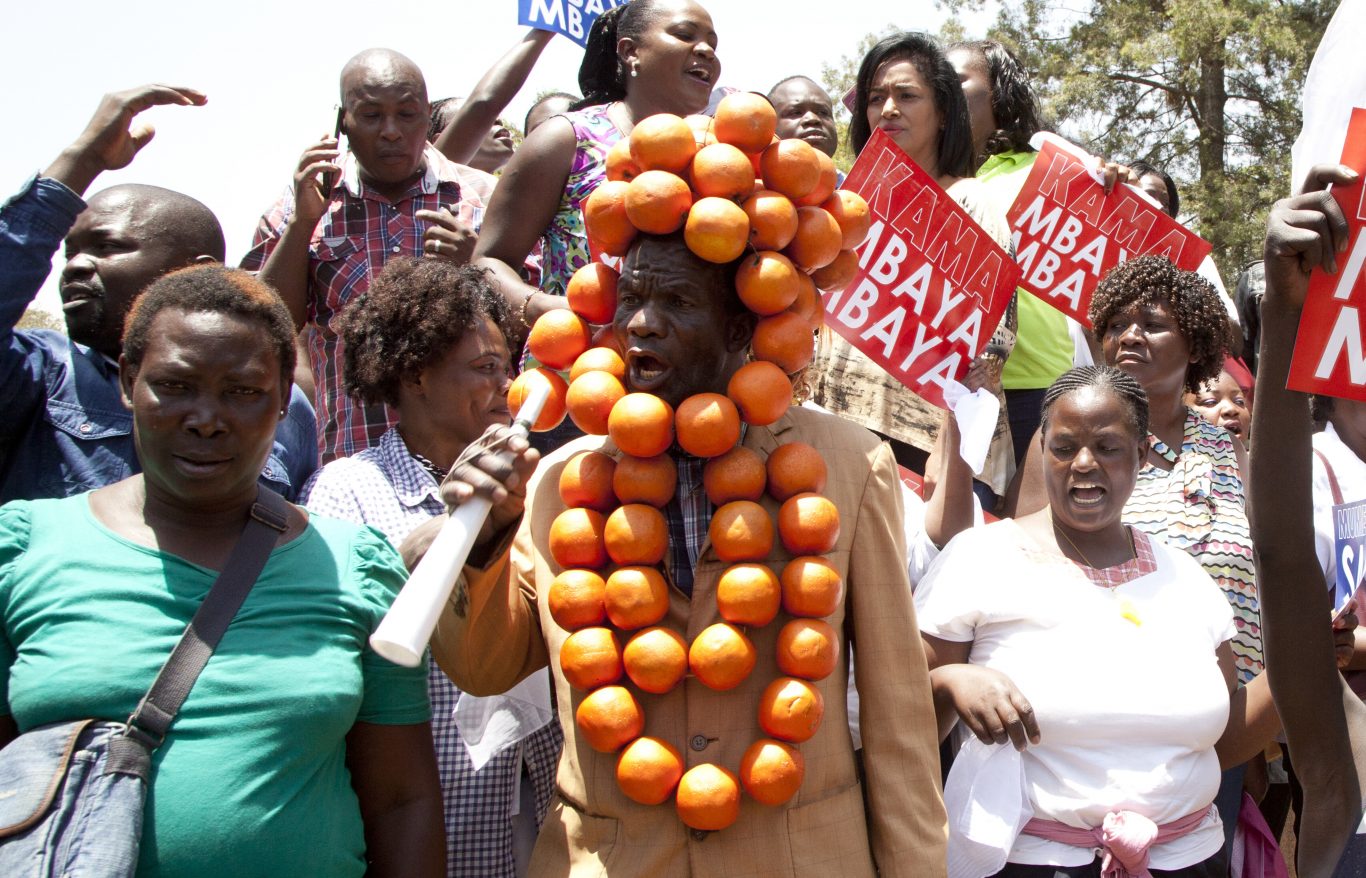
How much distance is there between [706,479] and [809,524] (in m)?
0.26

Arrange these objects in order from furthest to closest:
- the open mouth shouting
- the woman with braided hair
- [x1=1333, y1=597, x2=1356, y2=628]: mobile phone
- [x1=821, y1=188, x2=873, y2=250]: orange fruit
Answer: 1. the woman with braided hair
2. [x1=1333, y1=597, x2=1356, y2=628]: mobile phone
3. [x1=821, y1=188, x2=873, y2=250]: orange fruit
4. the open mouth shouting

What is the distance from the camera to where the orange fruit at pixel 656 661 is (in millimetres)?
2582

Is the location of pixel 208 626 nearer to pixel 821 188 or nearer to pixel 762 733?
pixel 762 733

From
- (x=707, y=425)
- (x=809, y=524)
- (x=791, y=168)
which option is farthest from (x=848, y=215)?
(x=809, y=524)

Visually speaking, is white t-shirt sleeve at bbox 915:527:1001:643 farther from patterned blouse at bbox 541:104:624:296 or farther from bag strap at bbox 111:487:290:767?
bag strap at bbox 111:487:290:767

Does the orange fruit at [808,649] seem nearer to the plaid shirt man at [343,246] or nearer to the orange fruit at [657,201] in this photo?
the orange fruit at [657,201]

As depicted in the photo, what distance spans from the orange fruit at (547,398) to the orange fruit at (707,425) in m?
0.30

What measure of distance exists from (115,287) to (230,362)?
39.4 inches

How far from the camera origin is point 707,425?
2.65 meters

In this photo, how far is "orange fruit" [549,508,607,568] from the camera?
271 centimetres

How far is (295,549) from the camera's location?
259 centimetres

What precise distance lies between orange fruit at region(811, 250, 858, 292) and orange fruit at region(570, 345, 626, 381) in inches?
20.6

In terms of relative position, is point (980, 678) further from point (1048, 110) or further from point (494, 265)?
point (1048, 110)

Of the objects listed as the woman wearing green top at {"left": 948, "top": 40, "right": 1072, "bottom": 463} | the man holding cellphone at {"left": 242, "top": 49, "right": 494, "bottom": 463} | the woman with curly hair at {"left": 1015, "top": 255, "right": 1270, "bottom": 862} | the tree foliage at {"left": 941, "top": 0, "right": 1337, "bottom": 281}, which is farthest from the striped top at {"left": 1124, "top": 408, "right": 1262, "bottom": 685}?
the tree foliage at {"left": 941, "top": 0, "right": 1337, "bottom": 281}
